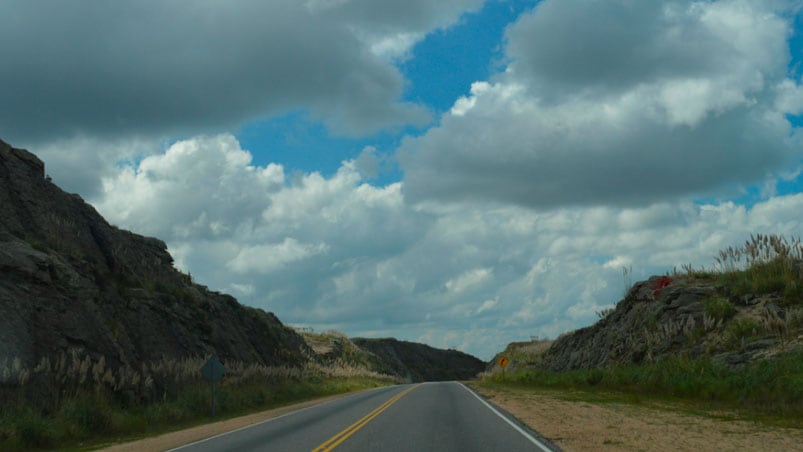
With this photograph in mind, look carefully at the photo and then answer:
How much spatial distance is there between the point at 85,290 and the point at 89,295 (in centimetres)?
26

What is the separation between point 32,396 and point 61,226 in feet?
47.8

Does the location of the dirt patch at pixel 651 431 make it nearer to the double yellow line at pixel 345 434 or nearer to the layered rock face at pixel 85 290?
the double yellow line at pixel 345 434

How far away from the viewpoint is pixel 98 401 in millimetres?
19875

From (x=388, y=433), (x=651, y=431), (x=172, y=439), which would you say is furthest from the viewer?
(x=172, y=439)

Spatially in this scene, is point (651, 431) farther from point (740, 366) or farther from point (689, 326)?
point (689, 326)

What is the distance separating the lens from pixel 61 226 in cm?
3128

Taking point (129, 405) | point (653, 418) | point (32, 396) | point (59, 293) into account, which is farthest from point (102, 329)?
point (653, 418)

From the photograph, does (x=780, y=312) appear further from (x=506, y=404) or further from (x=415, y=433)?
(x=415, y=433)

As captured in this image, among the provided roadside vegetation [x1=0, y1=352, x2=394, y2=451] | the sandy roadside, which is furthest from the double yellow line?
roadside vegetation [x1=0, y1=352, x2=394, y2=451]

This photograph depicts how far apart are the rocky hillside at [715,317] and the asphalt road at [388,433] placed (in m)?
9.62

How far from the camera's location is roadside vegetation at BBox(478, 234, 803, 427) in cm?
1822

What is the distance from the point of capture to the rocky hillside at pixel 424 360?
423 ft

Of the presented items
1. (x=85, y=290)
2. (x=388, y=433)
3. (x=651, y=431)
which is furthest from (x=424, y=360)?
(x=651, y=431)

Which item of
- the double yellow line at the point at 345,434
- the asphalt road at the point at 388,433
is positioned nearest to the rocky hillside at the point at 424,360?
the double yellow line at the point at 345,434
